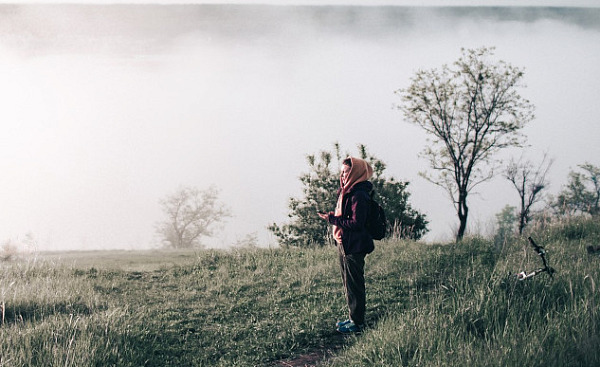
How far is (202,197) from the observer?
131ft

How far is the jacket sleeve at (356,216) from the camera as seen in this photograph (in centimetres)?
709

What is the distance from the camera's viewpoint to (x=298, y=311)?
9.42 metres

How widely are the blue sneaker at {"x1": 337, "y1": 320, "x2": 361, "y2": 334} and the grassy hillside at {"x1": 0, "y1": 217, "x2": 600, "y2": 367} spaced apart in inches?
7.2

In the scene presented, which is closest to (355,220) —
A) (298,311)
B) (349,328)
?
(349,328)

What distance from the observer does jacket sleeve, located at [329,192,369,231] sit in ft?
23.3

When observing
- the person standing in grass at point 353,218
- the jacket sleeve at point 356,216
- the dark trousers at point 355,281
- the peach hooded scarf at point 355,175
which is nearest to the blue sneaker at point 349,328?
the dark trousers at point 355,281

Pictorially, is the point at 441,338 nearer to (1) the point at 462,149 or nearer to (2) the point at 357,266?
(2) the point at 357,266

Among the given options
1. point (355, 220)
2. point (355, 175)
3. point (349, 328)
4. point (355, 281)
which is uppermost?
point (355, 175)

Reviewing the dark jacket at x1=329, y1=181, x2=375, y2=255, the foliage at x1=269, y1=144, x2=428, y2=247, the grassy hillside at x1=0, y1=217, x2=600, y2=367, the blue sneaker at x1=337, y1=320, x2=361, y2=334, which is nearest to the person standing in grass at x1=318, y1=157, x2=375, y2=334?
the dark jacket at x1=329, y1=181, x2=375, y2=255

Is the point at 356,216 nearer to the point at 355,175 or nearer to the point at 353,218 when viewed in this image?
the point at 353,218

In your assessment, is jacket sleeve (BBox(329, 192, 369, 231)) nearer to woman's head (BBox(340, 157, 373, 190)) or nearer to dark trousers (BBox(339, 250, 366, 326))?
woman's head (BBox(340, 157, 373, 190))

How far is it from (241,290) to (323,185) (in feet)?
37.0

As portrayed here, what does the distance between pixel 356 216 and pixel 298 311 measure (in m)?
3.16

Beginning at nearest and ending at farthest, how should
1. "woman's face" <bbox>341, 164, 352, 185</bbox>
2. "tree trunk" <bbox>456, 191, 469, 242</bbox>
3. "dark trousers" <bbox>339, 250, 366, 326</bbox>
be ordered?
"woman's face" <bbox>341, 164, 352, 185</bbox> → "dark trousers" <bbox>339, 250, 366, 326</bbox> → "tree trunk" <bbox>456, 191, 469, 242</bbox>
